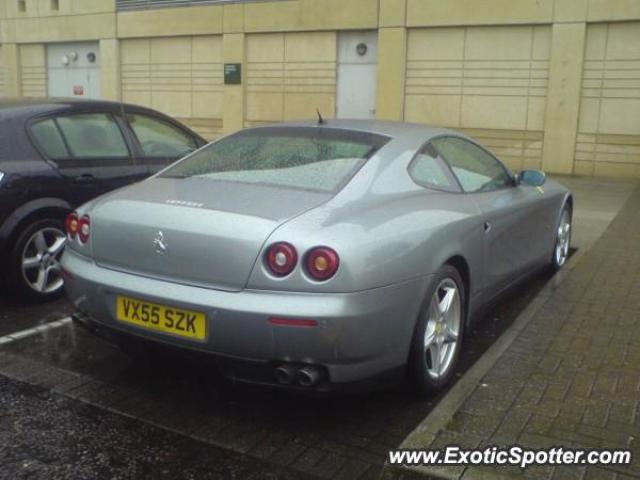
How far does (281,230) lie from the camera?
304 centimetres

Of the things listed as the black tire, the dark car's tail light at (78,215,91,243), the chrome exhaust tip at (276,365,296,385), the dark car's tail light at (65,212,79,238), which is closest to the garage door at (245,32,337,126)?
the black tire

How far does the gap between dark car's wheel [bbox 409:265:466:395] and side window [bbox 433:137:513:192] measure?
793 millimetres

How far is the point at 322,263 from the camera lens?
2971 millimetres

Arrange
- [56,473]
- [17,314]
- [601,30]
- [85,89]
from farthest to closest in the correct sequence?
1. [85,89]
2. [601,30]
3. [17,314]
4. [56,473]

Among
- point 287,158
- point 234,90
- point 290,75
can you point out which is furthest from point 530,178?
point 234,90

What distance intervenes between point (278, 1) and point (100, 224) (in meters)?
16.3

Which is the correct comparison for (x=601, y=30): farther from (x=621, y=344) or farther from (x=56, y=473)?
(x=56, y=473)

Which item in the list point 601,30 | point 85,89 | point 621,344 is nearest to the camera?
point 621,344

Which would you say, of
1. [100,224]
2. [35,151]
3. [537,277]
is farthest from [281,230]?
[537,277]

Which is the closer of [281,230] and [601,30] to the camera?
[281,230]

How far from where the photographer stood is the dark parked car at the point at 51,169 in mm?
4906

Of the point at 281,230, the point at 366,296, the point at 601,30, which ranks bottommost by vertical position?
the point at 366,296

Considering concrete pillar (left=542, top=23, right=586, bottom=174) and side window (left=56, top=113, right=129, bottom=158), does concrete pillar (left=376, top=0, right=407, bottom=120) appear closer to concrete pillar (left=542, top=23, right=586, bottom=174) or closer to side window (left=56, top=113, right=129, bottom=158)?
concrete pillar (left=542, top=23, right=586, bottom=174)

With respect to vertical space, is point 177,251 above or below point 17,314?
above
